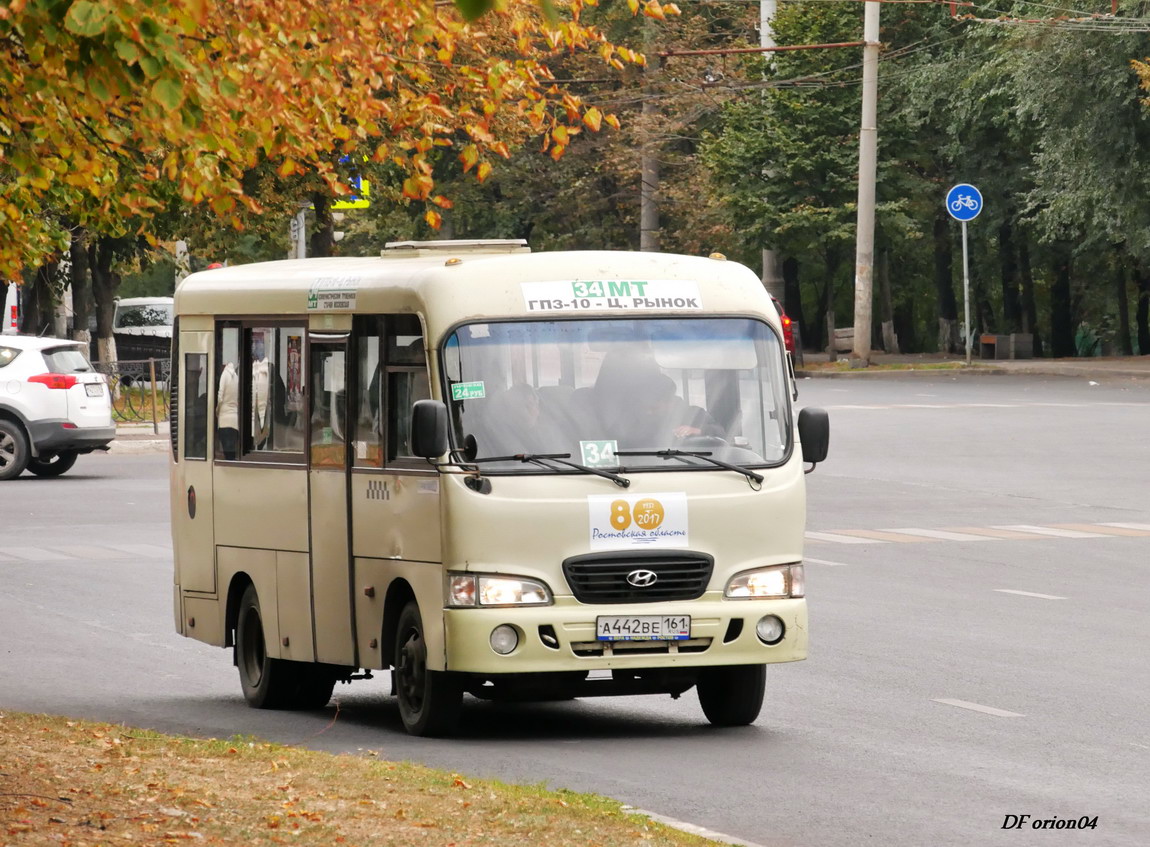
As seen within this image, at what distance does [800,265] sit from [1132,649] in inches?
2322

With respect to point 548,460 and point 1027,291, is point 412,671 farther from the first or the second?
point 1027,291

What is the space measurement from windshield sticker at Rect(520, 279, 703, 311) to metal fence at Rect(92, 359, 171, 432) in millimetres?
26775

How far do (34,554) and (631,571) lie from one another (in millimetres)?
10383

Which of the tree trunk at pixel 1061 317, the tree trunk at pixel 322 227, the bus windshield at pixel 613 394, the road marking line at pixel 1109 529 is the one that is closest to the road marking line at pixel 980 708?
the bus windshield at pixel 613 394

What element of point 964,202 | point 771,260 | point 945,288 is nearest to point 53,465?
point 964,202

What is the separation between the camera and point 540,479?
1011 centimetres

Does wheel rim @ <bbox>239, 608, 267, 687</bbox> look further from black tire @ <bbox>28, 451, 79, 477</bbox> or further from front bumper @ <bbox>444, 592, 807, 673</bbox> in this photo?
black tire @ <bbox>28, 451, 79, 477</bbox>

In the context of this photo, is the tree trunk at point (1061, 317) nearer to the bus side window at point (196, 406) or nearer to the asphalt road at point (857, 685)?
the asphalt road at point (857, 685)

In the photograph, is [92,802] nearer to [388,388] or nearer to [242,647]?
[388,388]

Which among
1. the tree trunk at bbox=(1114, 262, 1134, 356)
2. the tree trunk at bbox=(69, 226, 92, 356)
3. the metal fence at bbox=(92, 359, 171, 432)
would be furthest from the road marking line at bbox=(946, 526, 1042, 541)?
the tree trunk at bbox=(1114, 262, 1134, 356)

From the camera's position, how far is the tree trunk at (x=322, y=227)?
40.3m

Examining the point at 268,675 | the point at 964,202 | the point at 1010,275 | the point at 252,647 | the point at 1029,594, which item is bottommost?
the point at 1029,594

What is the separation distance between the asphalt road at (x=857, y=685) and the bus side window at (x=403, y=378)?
1.40 m

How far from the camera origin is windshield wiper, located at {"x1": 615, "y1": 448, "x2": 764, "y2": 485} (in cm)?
1030
